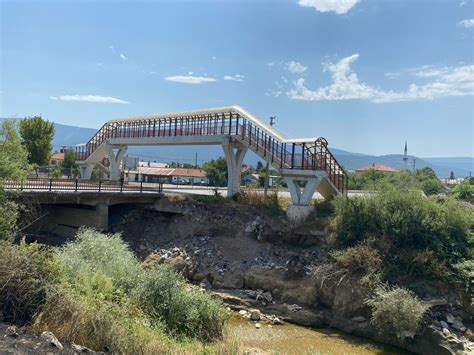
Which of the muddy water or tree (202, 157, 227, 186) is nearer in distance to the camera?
the muddy water

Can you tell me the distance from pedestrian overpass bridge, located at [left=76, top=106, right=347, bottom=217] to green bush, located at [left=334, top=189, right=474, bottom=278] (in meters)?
4.47

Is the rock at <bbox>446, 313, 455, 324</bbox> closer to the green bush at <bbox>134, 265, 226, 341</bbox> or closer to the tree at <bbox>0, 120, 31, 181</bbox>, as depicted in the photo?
the green bush at <bbox>134, 265, 226, 341</bbox>

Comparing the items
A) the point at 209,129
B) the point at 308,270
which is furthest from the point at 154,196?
the point at 308,270

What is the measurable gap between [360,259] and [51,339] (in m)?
14.3

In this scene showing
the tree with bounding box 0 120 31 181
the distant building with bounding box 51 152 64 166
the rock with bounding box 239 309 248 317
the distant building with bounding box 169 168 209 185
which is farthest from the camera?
the distant building with bounding box 169 168 209 185

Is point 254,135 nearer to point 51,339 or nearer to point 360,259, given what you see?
point 360,259

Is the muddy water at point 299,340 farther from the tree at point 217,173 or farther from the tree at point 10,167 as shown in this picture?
the tree at point 217,173

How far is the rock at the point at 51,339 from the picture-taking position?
9545mm

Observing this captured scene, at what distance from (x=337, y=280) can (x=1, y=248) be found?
576 inches

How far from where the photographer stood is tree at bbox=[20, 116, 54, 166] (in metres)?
49.8

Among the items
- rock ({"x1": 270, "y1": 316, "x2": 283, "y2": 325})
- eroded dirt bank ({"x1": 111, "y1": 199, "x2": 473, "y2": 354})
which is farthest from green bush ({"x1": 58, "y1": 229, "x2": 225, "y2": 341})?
eroded dirt bank ({"x1": 111, "y1": 199, "x2": 473, "y2": 354})

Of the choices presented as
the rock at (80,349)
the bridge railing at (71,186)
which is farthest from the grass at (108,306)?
the bridge railing at (71,186)

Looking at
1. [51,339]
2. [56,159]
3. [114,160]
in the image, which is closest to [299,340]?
[51,339]

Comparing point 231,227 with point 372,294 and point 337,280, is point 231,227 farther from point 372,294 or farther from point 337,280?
point 372,294
